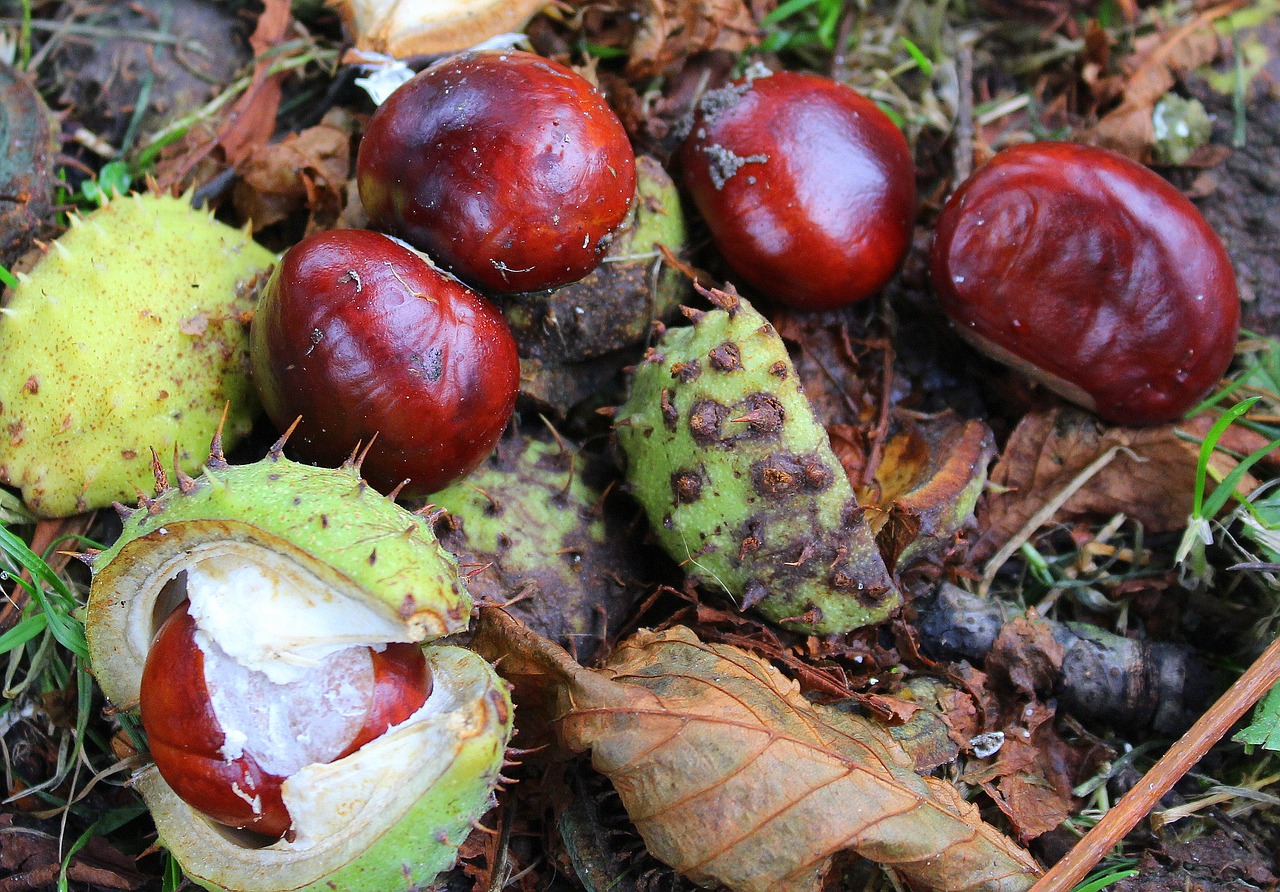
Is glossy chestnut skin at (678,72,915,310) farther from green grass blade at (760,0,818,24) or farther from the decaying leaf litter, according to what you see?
green grass blade at (760,0,818,24)

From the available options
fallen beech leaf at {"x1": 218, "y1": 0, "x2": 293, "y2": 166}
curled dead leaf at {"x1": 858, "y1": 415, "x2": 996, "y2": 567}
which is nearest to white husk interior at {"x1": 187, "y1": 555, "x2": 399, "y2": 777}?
curled dead leaf at {"x1": 858, "y1": 415, "x2": 996, "y2": 567}

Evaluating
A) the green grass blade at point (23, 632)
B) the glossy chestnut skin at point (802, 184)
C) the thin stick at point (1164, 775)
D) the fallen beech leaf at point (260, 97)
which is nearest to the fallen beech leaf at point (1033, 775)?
the thin stick at point (1164, 775)

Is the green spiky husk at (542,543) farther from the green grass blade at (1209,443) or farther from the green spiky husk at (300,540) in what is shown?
the green grass blade at (1209,443)

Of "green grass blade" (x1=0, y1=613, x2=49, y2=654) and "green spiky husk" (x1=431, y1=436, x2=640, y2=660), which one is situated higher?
"green spiky husk" (x1=431, y1=436, x2=640, y2=660)

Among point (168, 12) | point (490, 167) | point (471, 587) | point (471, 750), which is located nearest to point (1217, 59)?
point (490, 167)

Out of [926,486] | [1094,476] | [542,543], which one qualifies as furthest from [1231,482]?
[542,543]
